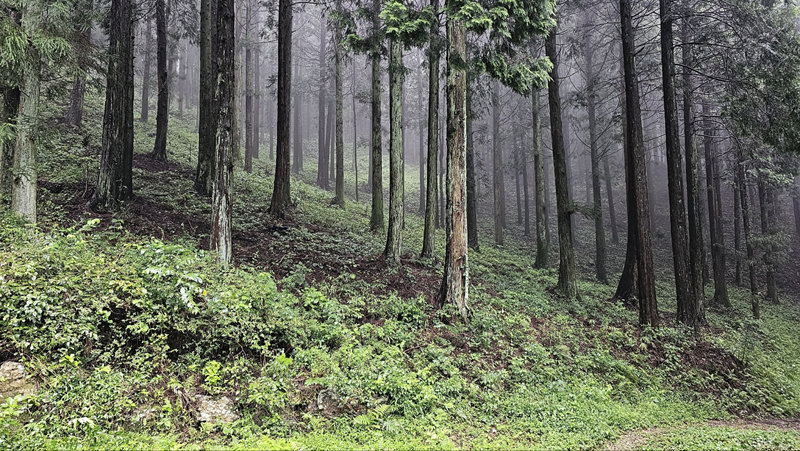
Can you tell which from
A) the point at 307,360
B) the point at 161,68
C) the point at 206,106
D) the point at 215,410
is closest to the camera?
the point at 215,410

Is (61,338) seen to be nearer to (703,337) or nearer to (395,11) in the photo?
(395,11)

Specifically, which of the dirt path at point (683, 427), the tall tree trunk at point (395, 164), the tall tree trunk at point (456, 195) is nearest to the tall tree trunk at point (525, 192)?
the tall tree trunk at point (395, 164)

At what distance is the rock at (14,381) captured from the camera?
402cm

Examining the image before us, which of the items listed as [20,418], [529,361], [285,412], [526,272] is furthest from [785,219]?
[20,418]

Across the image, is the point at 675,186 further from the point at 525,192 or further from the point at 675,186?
the point at 525,192

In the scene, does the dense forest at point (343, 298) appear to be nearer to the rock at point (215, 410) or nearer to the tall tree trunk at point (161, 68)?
the rock at point (215, 410)

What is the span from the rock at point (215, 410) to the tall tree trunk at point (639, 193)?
31.8 ft

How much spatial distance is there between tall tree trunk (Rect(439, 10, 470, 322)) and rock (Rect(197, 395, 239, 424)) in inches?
182

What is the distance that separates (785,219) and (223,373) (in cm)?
4526

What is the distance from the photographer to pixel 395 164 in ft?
37.6

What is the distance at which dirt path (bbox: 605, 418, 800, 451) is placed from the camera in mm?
5215

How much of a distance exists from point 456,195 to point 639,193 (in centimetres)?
561

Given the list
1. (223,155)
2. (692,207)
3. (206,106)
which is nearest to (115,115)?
(206,106)

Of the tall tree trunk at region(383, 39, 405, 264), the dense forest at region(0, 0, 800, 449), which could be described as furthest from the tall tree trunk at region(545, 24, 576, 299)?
the tall tree trunk at region(383, 39, 405, 264)
